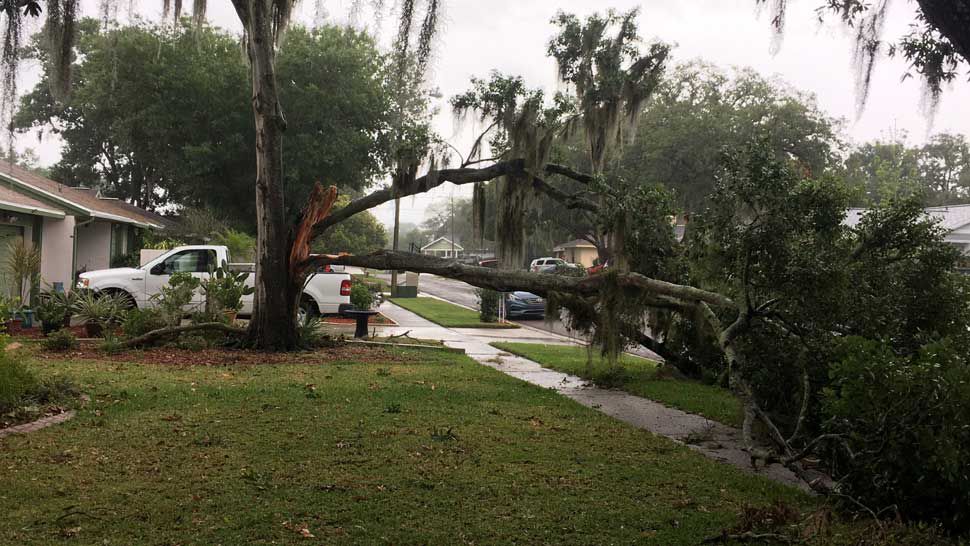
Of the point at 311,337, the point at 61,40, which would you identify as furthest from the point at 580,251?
the point at 61,40

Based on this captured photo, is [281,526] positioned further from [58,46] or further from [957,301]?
[957,301]

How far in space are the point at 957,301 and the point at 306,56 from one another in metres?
25.8

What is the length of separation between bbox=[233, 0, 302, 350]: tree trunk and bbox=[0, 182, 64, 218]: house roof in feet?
19.7

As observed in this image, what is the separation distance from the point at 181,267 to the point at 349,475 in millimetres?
13651

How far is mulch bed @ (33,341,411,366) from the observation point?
12.1 m

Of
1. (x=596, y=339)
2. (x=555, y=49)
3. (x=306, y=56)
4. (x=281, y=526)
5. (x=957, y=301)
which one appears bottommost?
(x=281, y=526)

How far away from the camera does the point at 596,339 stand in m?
11.2

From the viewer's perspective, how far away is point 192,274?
55.5ft

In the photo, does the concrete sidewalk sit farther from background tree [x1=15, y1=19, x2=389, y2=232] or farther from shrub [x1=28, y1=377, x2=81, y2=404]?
background tree [x1=15, y1=19, x2=389, y2=232]

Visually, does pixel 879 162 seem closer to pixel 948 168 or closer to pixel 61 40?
pixel 948 168

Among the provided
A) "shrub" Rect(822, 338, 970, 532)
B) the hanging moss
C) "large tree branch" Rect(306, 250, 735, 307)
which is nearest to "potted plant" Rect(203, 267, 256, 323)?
"large tree branch" Rect(306, 250, 735, 307)

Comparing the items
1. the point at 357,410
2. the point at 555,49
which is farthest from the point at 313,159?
the point at 357,410

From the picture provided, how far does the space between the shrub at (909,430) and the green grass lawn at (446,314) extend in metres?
18.4

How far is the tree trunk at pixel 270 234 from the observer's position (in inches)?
534
